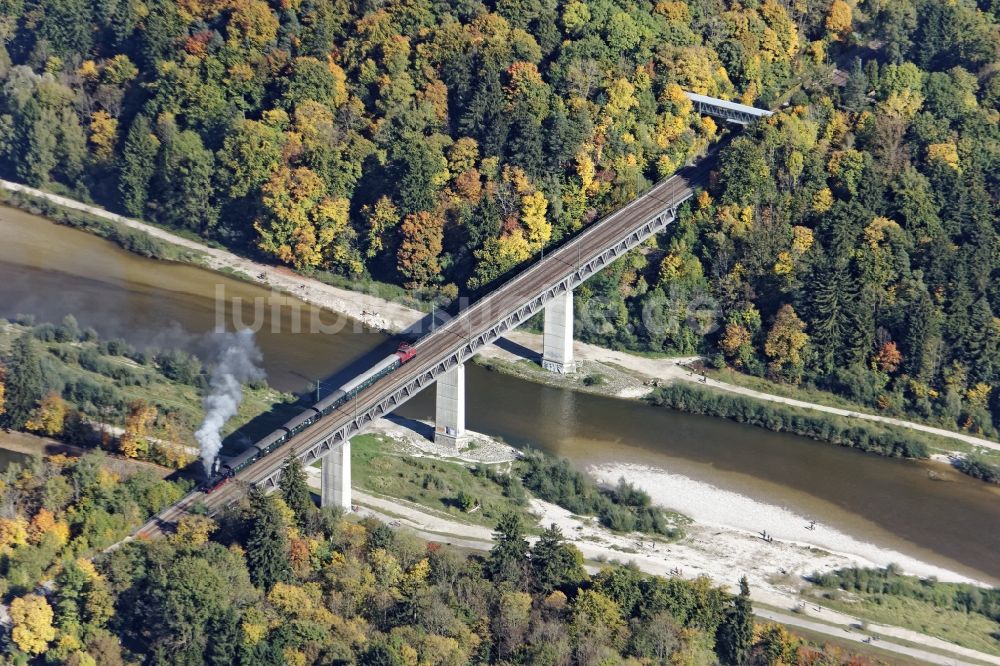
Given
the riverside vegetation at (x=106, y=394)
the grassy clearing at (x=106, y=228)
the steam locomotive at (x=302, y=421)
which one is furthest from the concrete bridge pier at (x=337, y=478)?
the grassy clearing at (x=106, y=228)

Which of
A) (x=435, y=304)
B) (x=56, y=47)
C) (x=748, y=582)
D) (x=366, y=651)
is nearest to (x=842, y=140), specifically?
(x=435, y=304)

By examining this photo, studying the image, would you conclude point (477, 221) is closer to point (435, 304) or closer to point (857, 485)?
point (435, 304)

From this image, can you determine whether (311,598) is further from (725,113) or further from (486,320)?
(725,113)

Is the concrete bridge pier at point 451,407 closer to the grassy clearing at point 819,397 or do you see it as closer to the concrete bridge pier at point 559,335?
the concrete bridge pier at point 559,335

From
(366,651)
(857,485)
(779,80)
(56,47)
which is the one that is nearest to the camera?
(366,651)

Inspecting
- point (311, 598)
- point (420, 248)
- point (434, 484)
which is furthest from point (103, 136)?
point (311, 598)

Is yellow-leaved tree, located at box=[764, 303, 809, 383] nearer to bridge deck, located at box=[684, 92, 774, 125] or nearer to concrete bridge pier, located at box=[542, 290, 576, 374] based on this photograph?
concrete bridge pier, located at box=[542, 290, 576, 374]
